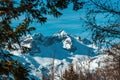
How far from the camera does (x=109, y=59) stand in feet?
61.5

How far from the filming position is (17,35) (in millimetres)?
15758

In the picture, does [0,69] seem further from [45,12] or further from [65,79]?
[65,79]

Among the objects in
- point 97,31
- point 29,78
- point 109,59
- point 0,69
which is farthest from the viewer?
point 109,59

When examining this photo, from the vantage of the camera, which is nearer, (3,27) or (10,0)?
(10,0)

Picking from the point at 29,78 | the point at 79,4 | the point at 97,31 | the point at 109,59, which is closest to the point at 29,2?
the point at 79,4

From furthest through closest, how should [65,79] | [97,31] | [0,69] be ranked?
[65,79]
[0,69]
[97,31]

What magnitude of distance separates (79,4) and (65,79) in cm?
3785

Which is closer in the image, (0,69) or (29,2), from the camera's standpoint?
(29,2)

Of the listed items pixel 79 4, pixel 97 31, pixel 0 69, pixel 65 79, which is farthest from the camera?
pixel 65 79

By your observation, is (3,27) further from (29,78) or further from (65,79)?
(65,79)

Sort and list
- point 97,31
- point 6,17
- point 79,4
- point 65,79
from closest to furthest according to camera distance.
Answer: point 97,31 → point 79,4 → point 6,17 → point 65,79

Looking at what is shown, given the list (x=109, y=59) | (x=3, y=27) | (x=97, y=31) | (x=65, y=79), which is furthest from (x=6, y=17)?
(x=65, y=79)

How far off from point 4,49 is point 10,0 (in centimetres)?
283

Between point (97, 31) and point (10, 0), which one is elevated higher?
point (10, 0)
